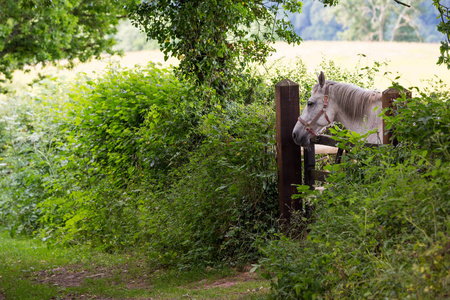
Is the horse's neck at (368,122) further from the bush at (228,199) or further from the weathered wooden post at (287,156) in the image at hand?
the bush at (228,199)

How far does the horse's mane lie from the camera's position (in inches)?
234

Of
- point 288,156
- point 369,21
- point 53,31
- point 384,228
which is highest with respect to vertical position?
point 369,21

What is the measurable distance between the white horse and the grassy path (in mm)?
1778

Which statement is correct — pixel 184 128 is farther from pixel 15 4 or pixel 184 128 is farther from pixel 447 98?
pixel 15 4

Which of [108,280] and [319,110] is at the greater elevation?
[319,110]

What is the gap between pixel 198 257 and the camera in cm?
617

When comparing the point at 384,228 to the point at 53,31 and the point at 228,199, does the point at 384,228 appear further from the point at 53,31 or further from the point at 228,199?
the point at 53,31

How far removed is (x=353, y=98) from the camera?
6.10 metres

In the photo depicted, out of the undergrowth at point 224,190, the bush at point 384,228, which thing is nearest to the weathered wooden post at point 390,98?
the undergrowth at point 224,190

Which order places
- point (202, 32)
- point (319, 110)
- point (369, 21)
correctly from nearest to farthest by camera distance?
1. point (319, 110)
2. point (202, 32)
3. point (369, 21)

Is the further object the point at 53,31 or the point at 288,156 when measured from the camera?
the point at 53,31

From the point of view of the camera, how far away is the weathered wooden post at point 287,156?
5.93 metres

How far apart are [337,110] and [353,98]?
26 centimetres

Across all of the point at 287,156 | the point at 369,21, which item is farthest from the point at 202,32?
the point at 369,21
